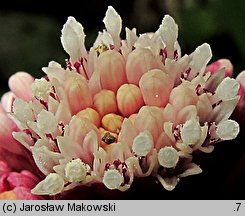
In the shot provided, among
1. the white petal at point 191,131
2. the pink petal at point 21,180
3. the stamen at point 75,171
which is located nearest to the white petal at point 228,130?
the white petal at point 191,131

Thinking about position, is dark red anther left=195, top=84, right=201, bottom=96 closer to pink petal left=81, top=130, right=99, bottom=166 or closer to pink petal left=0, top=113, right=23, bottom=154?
pink petal left=81, top=130, right=99, bottom=166

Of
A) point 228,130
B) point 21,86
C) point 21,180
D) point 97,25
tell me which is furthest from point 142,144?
point 97,25

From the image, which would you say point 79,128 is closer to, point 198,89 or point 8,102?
point 198,89

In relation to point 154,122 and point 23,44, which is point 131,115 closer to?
point 154,122

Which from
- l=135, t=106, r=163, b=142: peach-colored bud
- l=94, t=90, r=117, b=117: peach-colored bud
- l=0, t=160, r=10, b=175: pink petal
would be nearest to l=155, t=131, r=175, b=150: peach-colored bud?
l=135, t=106, r=163, b=142: peach-colored bud

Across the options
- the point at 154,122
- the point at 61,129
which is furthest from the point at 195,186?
the point at 61,129

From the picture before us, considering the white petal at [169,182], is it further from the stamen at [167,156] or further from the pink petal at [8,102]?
the pink petal at [8,102]
